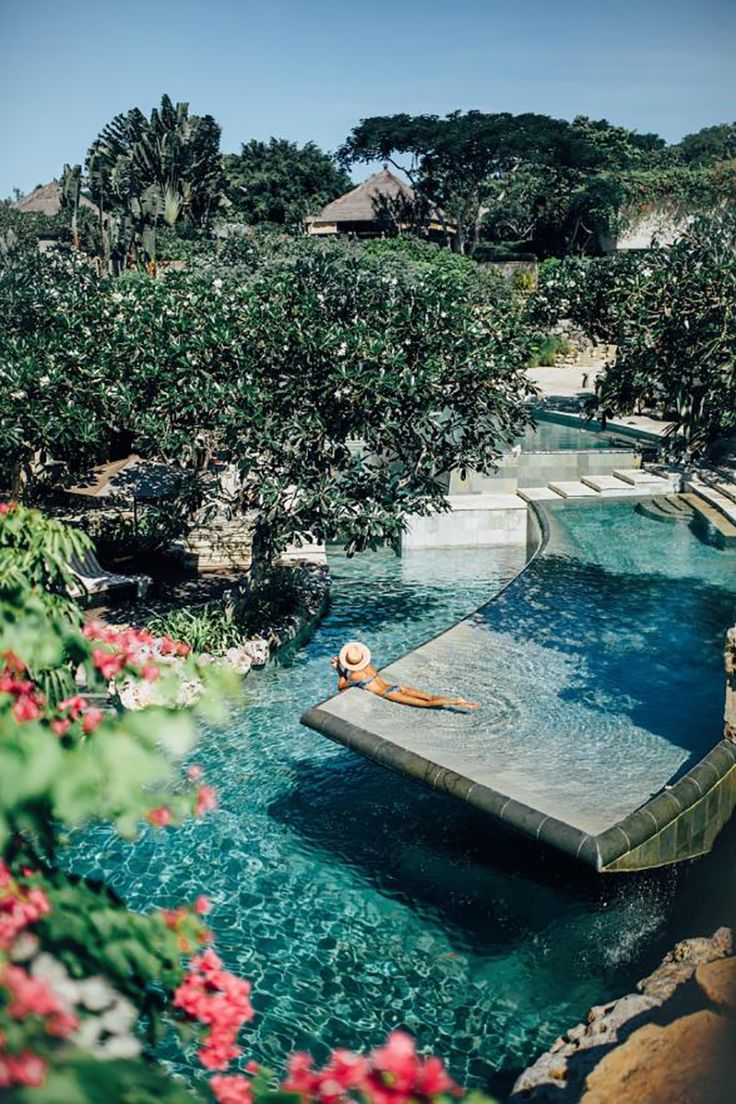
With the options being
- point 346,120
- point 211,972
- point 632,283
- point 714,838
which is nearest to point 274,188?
point 346,120

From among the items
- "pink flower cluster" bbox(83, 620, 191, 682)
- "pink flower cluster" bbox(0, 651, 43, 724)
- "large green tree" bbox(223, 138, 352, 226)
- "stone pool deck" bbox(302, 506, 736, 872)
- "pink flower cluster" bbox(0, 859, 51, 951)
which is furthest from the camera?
"large green tree" bbox(223, 138, 352, 226)

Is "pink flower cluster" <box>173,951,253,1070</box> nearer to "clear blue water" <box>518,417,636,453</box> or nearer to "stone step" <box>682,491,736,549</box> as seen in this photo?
"stone step" <box>682,491,736,549</box>

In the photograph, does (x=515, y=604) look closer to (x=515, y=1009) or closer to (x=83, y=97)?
(x=515, y=1009)

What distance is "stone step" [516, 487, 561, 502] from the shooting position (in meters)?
23.5

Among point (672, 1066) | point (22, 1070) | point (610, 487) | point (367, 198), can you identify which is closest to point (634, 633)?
point (672, 1066)

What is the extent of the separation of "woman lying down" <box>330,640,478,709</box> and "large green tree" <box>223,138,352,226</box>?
64744 mm

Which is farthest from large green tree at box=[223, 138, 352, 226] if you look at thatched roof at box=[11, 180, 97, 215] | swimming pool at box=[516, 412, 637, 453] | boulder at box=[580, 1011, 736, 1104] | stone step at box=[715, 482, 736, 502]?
boulder at box=[580, 1011, 736, 1104]

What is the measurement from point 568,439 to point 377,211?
4300 centimetres

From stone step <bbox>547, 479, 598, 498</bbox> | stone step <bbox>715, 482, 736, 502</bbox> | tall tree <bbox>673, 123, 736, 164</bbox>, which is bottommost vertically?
stone step <bbox>547, 479, 598, 498</bbox>

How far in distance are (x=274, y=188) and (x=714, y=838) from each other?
73.3m

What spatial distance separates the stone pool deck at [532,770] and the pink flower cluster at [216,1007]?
5415 mm

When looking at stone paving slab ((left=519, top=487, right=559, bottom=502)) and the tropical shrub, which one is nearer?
the tropical shrub

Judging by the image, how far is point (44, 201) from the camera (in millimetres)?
79875

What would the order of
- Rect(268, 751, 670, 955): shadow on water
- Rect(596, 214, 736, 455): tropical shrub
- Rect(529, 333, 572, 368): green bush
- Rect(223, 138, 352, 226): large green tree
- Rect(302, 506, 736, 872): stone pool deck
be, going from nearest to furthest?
Rect(302, 506, 736, 872): stone pool deck, Rect(268, 751, 670, 955): shadow on water, Rect(596, 214, 736, 455): tropical shrub, Rect(529, 333, 572, 368): green bush, Rect(223, 138, 352, 226): large green tree
